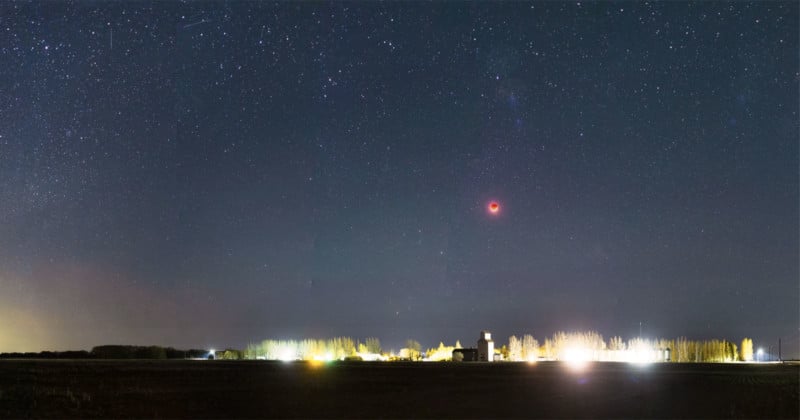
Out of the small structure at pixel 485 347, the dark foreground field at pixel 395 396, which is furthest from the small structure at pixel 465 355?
the dark foreground field at pixel 395 396

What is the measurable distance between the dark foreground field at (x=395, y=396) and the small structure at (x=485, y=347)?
31254mm

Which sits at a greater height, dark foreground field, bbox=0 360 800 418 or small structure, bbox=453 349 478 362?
dark foreground field, bbox=0 360 800 418

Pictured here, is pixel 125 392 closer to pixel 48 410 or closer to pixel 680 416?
pixel 48 410

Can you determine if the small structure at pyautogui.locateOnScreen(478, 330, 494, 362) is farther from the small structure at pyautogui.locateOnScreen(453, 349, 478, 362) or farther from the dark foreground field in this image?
the dark foreground field

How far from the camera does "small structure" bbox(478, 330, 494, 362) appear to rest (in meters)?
67.5

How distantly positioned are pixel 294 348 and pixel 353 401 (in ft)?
170

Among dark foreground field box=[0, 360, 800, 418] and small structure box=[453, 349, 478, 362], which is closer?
dark foreground field box=[0, 360, 800, 418]

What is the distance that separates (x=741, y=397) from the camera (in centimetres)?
2652

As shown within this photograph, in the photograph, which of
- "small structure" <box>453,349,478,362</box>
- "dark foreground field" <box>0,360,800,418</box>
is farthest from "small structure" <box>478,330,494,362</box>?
"dark foreground field" <box>0,360,800,418</box>

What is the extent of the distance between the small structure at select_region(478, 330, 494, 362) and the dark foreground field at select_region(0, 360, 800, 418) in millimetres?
31254

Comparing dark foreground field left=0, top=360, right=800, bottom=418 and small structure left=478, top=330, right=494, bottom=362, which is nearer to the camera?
dark foreground field left=0, top=360, right=800, bottom=418

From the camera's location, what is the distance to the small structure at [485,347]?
67.5m

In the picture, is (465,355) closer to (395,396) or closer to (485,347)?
(485,347)

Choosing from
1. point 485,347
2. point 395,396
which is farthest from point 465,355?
point 395,396
